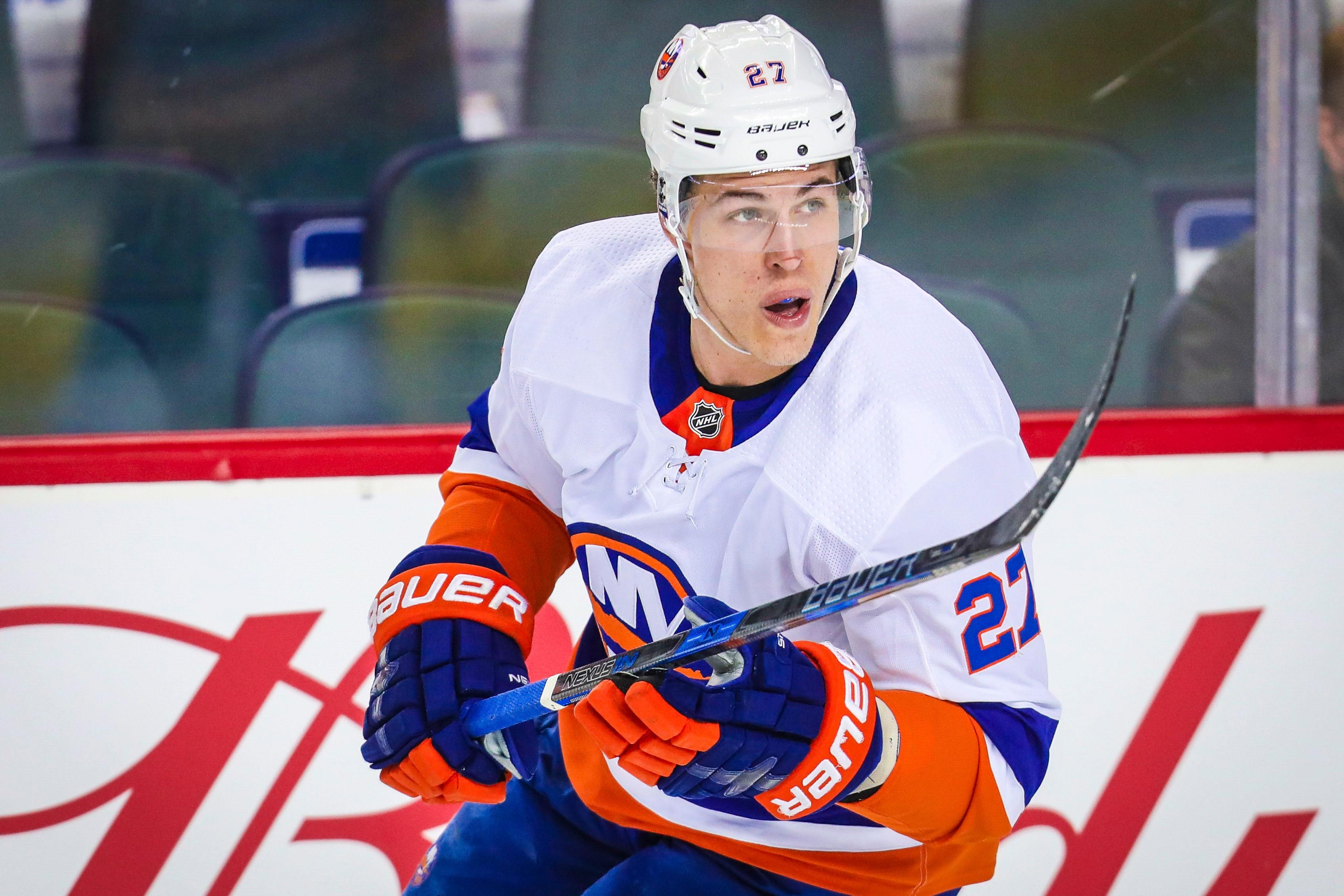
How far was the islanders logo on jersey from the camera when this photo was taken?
1300 millimetres

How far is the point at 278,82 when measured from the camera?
2152mm

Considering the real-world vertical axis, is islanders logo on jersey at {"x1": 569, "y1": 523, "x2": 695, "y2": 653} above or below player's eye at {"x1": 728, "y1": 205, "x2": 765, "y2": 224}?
below

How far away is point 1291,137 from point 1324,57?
0.42 feet

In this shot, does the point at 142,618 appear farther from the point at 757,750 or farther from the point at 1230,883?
the point at 1230,883

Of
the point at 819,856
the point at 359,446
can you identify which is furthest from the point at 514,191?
the point at 819,856

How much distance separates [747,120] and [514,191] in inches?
41.7

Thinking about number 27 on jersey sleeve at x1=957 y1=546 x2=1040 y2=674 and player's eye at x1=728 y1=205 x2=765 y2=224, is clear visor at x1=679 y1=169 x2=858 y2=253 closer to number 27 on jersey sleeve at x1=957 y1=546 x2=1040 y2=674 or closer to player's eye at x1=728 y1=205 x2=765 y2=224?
player's eye at x1=728 y1=205 x2=765 y2=224

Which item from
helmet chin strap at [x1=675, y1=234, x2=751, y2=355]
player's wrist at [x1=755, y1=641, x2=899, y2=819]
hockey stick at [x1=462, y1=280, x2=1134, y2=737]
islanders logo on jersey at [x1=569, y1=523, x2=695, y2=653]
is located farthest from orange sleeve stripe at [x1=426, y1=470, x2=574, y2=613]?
player's wrist at [x1=755, y1=641, x2=899, y2=819]

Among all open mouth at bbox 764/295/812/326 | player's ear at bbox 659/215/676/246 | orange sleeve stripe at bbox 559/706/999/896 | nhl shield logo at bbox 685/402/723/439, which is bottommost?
orange sleeve stripe at bbox 559/706/999/896

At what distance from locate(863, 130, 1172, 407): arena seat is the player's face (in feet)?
3.15

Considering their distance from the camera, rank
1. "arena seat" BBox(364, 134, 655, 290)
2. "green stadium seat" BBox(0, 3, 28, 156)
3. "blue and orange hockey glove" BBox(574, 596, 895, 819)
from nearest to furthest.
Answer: "blue and orange hockey glove" BBox(574, 596, 895, 819) < "green stadium seat" BBox(0, 3, 28, 156) < "arena seat" BBox(364, 134, 655, 290)

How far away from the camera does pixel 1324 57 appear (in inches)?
79.7

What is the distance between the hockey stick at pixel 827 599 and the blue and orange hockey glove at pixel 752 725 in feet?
0.06

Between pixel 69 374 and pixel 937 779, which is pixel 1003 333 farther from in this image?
pixel 69 374
